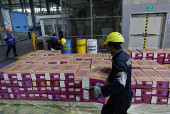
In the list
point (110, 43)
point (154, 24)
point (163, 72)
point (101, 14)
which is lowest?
point (163, 72)

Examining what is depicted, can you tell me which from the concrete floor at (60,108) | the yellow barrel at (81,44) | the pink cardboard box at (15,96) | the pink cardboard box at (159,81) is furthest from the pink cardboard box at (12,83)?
the yellow barrel at (81,44)

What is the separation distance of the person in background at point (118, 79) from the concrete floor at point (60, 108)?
126cm

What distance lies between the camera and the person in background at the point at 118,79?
1638mm

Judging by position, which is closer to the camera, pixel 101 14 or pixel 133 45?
pixel 133 45

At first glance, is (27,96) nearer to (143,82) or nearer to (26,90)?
(26,90)

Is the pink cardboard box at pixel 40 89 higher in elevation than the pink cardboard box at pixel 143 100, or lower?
higher

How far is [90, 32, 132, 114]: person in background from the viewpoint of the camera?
1638mm

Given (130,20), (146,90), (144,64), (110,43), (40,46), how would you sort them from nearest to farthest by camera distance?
1. (110,43)
2. (146,90)
3. (144,64)
4. (130,20)
5. (40,46)

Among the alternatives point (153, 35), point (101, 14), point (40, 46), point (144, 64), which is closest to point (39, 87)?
point (144, 64)

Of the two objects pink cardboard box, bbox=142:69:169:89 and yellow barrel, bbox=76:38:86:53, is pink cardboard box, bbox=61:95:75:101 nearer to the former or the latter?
pink cardboard box, bbox=142:69:169:89

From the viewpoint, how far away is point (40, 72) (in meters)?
3.22

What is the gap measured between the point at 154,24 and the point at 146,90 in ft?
19.5

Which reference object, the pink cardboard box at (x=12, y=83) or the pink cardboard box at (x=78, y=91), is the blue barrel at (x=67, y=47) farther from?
the pink cardboard box at (x=78, y=91)

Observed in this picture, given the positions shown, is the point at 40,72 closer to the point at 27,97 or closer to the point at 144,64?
the point at 27,97
